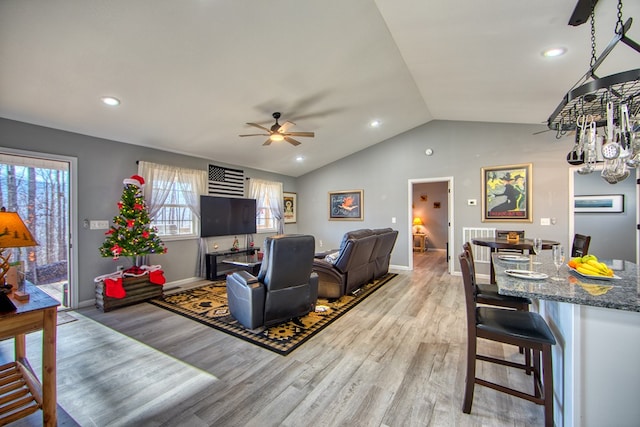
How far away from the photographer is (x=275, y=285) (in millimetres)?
2900

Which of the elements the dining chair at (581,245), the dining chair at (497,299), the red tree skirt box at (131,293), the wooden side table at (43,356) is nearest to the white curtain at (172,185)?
the red tree skirt box at (131,293)

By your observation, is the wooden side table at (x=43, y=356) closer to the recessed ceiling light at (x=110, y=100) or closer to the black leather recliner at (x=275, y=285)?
the black leather recliner at (x=275, y=285)

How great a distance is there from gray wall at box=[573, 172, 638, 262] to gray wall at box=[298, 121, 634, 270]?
20 centimetres

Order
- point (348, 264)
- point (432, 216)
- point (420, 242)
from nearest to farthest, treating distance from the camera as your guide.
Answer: point (348, 264) < point (420, 242) < point (432, 216)

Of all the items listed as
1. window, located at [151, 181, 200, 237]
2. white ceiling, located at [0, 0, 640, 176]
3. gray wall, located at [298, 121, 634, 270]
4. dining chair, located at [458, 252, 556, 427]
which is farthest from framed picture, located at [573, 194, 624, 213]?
window, located at [151, 181, 200, 237]

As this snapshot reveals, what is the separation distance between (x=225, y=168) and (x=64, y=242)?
117 inches

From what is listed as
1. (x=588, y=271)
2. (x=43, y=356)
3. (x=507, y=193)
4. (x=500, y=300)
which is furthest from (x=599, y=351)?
(x=507, y=193)

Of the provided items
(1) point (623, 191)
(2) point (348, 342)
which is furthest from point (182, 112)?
(1) point (623, 191)

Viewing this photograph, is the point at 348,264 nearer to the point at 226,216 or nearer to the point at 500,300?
the point at 500,300

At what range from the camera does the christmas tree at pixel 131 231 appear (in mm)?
3730

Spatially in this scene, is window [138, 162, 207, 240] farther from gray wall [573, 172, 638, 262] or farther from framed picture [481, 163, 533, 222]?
gray wall [573, 172, 638, 262]

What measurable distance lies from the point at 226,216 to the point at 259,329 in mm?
3347

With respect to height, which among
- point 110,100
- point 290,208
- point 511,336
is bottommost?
point 511,336

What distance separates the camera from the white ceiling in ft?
7.15
